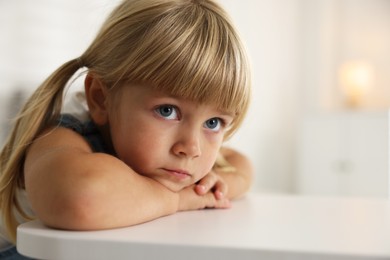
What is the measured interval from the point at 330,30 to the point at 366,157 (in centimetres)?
104

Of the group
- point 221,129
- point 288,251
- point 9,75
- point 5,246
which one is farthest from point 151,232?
point 9,75

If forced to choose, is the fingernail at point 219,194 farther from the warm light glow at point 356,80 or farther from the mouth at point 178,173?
the warm light glow at point 356,80

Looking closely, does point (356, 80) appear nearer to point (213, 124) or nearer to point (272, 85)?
point (272, 85)

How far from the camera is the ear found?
0.89m

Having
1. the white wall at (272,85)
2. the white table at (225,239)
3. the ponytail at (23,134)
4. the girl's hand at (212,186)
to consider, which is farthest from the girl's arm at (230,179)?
the white wall at (272,85)

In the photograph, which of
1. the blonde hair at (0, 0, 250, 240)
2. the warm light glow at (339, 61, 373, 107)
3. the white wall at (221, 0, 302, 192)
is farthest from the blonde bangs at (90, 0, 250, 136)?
the warm light glow at (339, 61, 373, 107)

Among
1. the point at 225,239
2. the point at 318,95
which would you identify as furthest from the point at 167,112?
the point at 318,95

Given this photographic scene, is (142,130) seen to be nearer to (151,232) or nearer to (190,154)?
(190,154)

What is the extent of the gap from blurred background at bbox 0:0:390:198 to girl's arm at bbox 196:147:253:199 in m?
1.52

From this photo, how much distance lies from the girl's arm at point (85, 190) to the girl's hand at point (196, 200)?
5 cm

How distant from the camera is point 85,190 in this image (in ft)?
2.05

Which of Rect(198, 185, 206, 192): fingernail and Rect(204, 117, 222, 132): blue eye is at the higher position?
Rect(204, 117, 222, 132): blue eye

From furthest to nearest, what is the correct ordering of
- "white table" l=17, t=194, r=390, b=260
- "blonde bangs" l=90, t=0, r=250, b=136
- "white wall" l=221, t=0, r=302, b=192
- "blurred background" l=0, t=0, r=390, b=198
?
"blurred background" l=0, t=0, r=390, b=198, "white wall" l=221, t=0, r=302, b=192, "blonde bangs" l=90, t=0, r=250, b=136, "white table" l=17, t=194, r=390, b=260

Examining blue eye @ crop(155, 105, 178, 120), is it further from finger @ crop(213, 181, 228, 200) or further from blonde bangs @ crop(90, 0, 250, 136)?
finger @ crop(213, 181, 228, 200)
